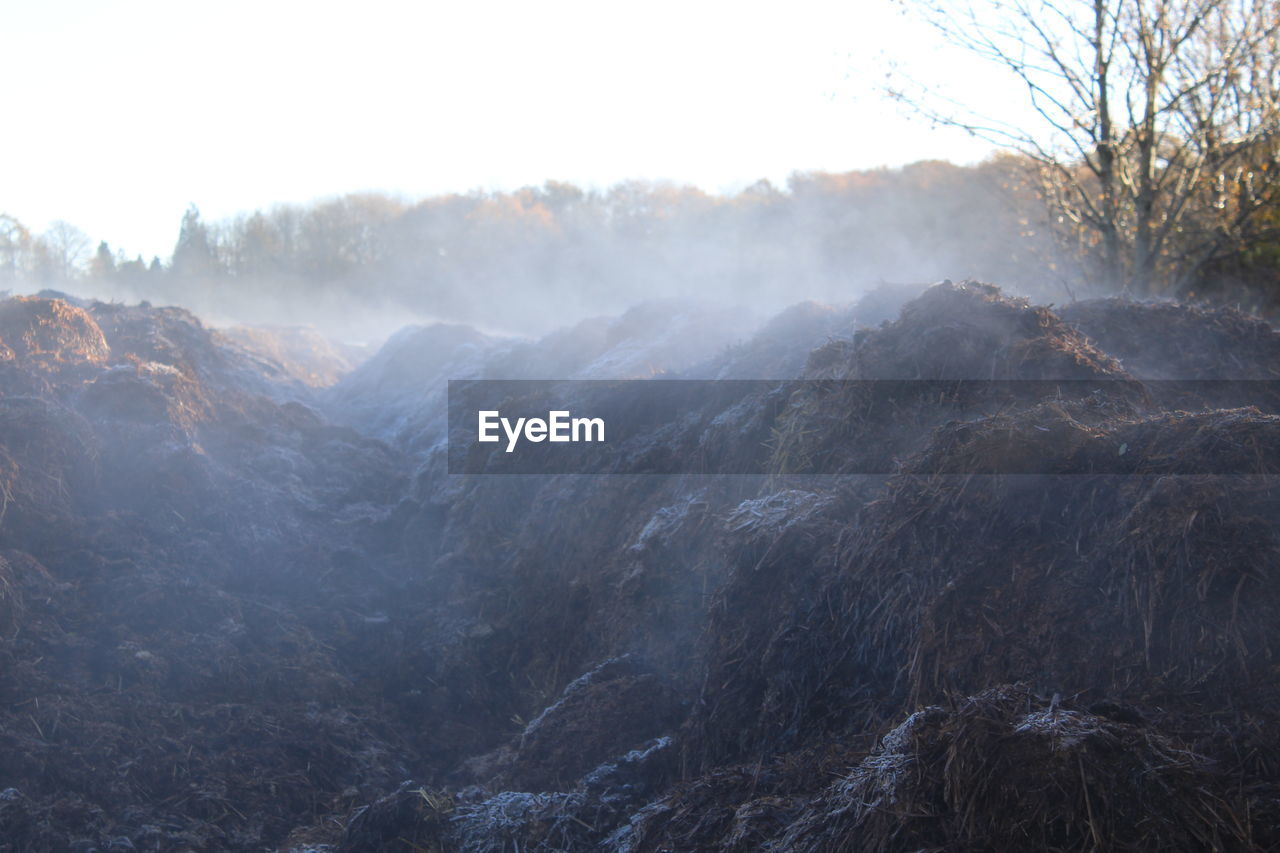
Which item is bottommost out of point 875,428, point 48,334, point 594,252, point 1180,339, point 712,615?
point 712,615

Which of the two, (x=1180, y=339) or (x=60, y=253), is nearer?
(x=1180, y=339)

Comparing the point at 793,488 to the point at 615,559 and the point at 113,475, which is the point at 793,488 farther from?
the point at 113,475

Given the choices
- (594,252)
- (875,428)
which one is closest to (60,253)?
(594,252)

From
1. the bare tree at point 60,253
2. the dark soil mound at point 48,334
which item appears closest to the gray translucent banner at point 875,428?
the dark soil mound at point 48,334

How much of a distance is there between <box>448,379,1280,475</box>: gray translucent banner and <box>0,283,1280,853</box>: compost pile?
0.10 feet

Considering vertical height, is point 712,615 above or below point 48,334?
below

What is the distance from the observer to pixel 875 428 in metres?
6.05

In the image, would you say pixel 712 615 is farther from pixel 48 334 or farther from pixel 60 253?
pixel 60 253

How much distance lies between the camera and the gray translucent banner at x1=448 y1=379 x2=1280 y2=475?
4289mm

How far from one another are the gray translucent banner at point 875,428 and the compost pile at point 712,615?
0.10 feet

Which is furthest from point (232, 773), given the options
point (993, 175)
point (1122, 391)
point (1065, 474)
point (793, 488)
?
point (993, 175)

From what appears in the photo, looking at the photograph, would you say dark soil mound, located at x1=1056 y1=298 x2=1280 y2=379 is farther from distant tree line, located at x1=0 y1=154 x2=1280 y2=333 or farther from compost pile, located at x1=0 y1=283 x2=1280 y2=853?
distant tree line, located at x1=0 y1=154 x2=1280 y2=333

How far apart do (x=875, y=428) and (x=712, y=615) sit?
175 centimetres

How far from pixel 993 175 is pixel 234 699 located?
80.9 feet
